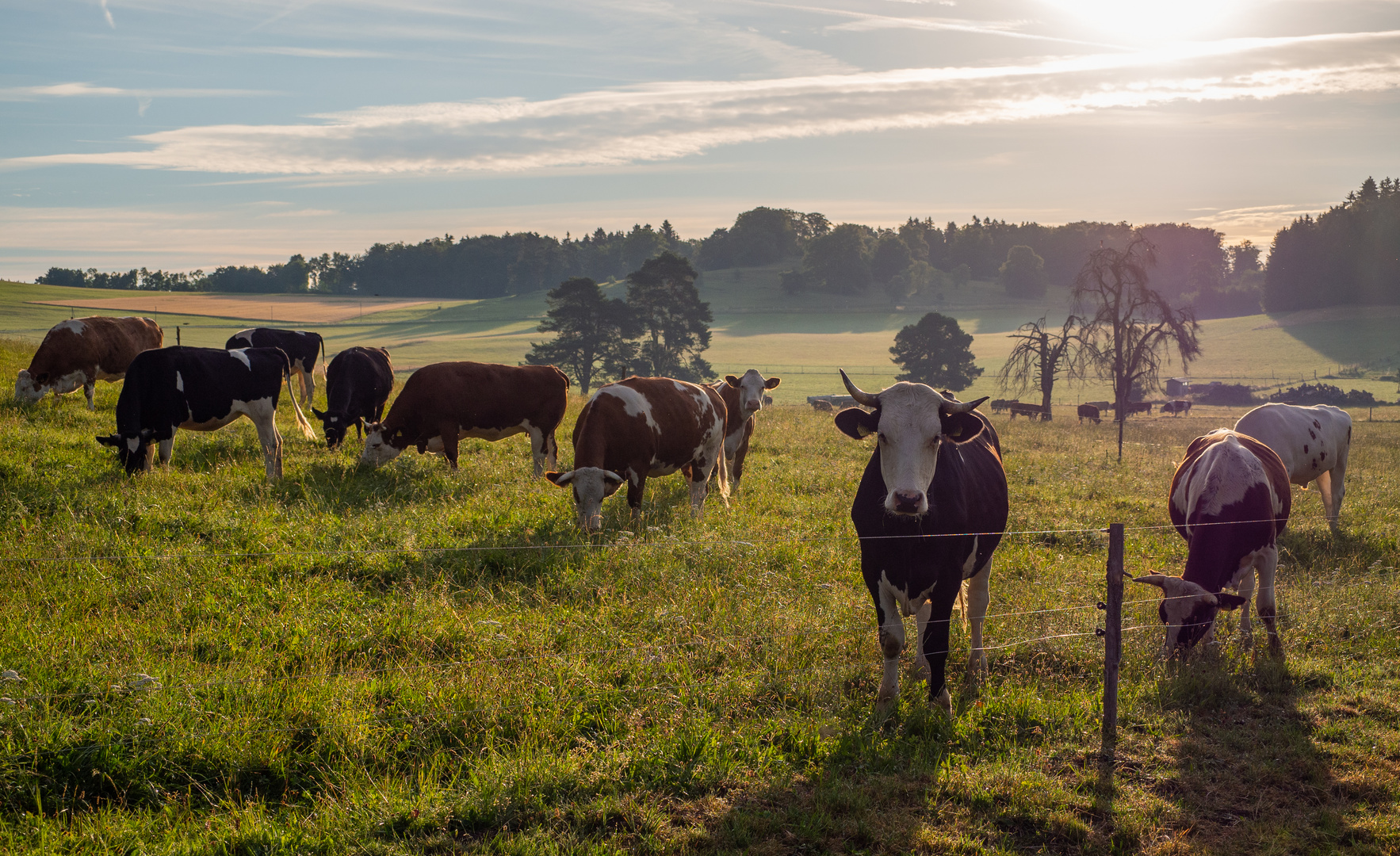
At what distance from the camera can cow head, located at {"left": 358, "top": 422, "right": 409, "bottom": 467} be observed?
1273 centimetres

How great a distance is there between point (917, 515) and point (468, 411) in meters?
9.64

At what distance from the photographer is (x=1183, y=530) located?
8.00 m

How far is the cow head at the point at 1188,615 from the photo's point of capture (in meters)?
6.61

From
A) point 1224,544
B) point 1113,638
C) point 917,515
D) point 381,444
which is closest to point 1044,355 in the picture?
point 381,444

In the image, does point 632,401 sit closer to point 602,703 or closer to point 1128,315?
point 602,703

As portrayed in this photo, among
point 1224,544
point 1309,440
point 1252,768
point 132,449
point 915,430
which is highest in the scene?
point 915,430

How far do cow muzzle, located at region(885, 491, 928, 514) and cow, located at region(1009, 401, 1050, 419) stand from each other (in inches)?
1516

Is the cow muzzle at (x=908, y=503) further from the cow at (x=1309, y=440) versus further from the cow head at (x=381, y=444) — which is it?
the cow head at (x=381, y=444)

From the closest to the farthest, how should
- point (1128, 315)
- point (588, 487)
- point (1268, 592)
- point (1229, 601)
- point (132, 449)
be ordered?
1. point (1229, 601)
2. point (1268, 592)
3. point (588, 487)
4. point (132, 449)
5. point (1128, 315)

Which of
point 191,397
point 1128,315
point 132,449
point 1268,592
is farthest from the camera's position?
point 1128,315

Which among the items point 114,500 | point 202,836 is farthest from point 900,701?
point 114,500

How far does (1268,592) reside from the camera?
285 inches

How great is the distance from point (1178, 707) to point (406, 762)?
512cm

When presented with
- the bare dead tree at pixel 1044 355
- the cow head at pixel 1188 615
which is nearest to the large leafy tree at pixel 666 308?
the bare dead tree at pixel 1044 355
